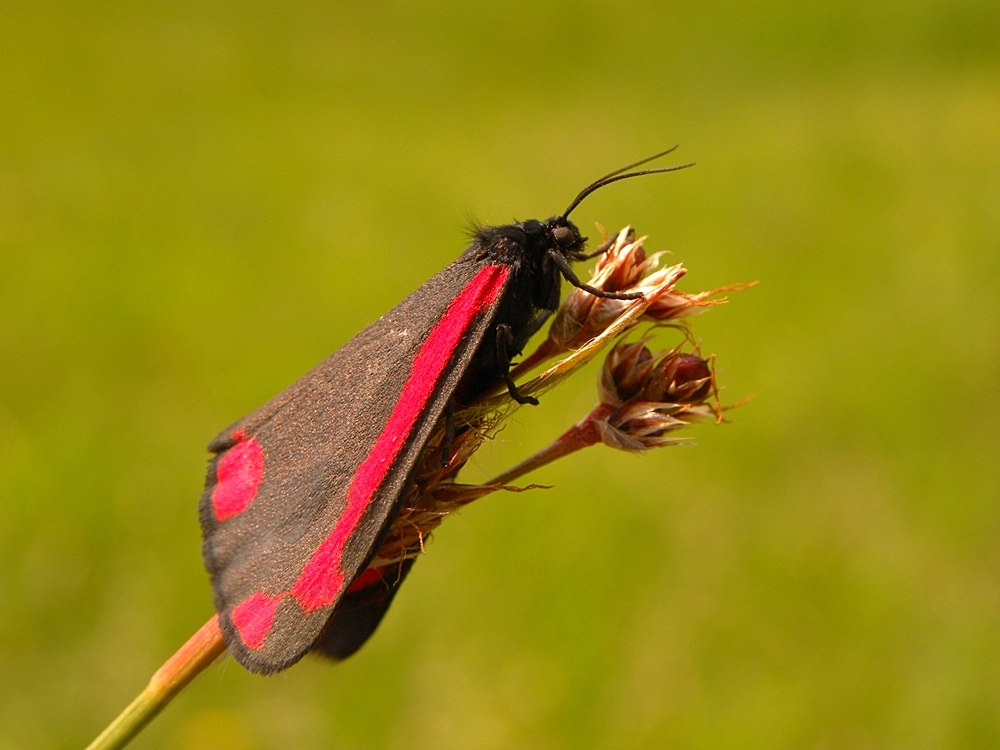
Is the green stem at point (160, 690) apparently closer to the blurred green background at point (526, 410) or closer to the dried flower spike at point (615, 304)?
the dried flower spike at point (615, 304)

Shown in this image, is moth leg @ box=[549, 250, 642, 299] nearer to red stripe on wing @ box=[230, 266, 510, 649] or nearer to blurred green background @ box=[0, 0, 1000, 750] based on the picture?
red stripe on wing @ box=[230, 266, 510, 649]

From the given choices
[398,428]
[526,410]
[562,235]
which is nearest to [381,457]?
[398,428]

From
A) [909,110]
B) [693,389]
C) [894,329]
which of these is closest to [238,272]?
[894,329]

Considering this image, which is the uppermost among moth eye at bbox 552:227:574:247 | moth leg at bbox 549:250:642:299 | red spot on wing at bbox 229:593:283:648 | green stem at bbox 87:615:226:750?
moth eye at bbox 552:227:574:247

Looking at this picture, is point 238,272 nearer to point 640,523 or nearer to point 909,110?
point 640,523

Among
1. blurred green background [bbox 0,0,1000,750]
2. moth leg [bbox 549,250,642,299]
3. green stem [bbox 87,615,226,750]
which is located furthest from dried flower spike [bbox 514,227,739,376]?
blurred green background [bbox 0,0,1000,750]

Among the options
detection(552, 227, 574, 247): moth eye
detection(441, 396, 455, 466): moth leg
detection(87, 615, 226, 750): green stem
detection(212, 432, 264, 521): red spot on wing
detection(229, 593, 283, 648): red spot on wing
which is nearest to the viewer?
detection(87, 615, 226, 750): green stem

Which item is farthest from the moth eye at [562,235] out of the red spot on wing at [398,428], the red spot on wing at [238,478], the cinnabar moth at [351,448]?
the red spot on wing at [238,478]

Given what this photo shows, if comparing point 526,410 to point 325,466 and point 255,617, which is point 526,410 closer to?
point 325,466

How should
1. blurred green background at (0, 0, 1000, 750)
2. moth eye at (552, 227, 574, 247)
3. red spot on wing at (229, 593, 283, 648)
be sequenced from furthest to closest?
blurred green background at (0, 0, 1000, 750), moth eye at (552, 227, 574, 247), red spot on wing at (229, 593, 283, 648)
